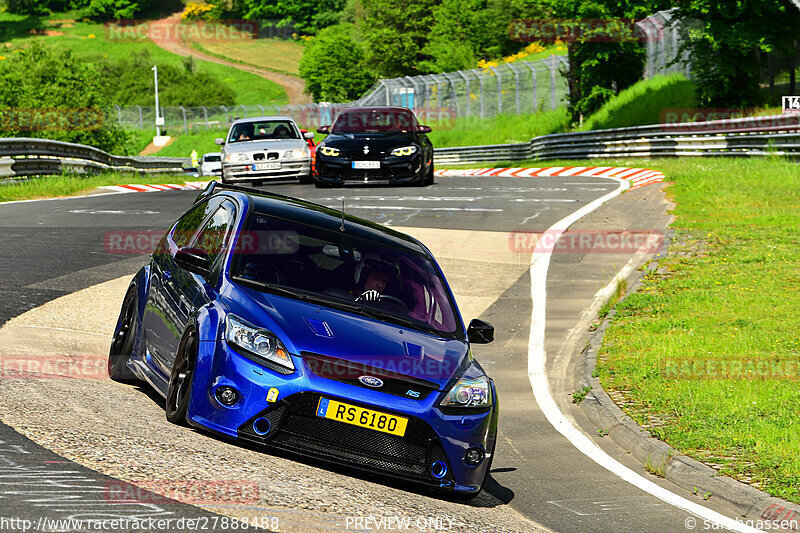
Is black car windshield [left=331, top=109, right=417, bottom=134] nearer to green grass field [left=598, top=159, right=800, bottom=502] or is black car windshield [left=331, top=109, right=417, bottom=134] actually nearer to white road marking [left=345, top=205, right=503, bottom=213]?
white road marking [left=345, top=205, right=503, bottom=213]

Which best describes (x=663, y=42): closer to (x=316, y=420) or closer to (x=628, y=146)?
(x=628, y=146)

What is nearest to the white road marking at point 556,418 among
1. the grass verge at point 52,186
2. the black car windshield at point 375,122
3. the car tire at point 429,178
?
the black car windshield at point 375,122

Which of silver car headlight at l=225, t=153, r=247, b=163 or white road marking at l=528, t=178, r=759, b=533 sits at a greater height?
silver car headlight at l=225, t=153, r=247, b=163

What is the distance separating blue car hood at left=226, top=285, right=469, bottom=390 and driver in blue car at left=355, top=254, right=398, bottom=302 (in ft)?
1.54

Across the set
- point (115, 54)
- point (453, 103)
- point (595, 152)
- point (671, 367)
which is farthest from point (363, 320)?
point (115, 54)

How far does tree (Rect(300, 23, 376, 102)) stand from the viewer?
4641 inches

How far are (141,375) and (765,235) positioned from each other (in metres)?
12.5

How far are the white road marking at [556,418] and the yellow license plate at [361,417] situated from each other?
7.12 feet

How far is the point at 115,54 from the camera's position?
143125 mm

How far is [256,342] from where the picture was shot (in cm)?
620

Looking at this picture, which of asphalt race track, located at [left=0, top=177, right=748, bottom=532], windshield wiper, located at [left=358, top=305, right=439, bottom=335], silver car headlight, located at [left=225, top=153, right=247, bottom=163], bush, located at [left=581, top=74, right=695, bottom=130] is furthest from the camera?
bush, located at [left=581, top=74, right=695, bottom=130]

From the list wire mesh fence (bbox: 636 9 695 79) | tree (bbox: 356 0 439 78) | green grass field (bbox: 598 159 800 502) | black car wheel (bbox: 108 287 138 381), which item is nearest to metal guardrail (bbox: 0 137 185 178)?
green grass field (bbox: 598 159 800 502)

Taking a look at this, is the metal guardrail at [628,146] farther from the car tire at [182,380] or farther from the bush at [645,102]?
the car tire at [182,380]

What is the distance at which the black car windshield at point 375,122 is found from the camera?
2334cm
